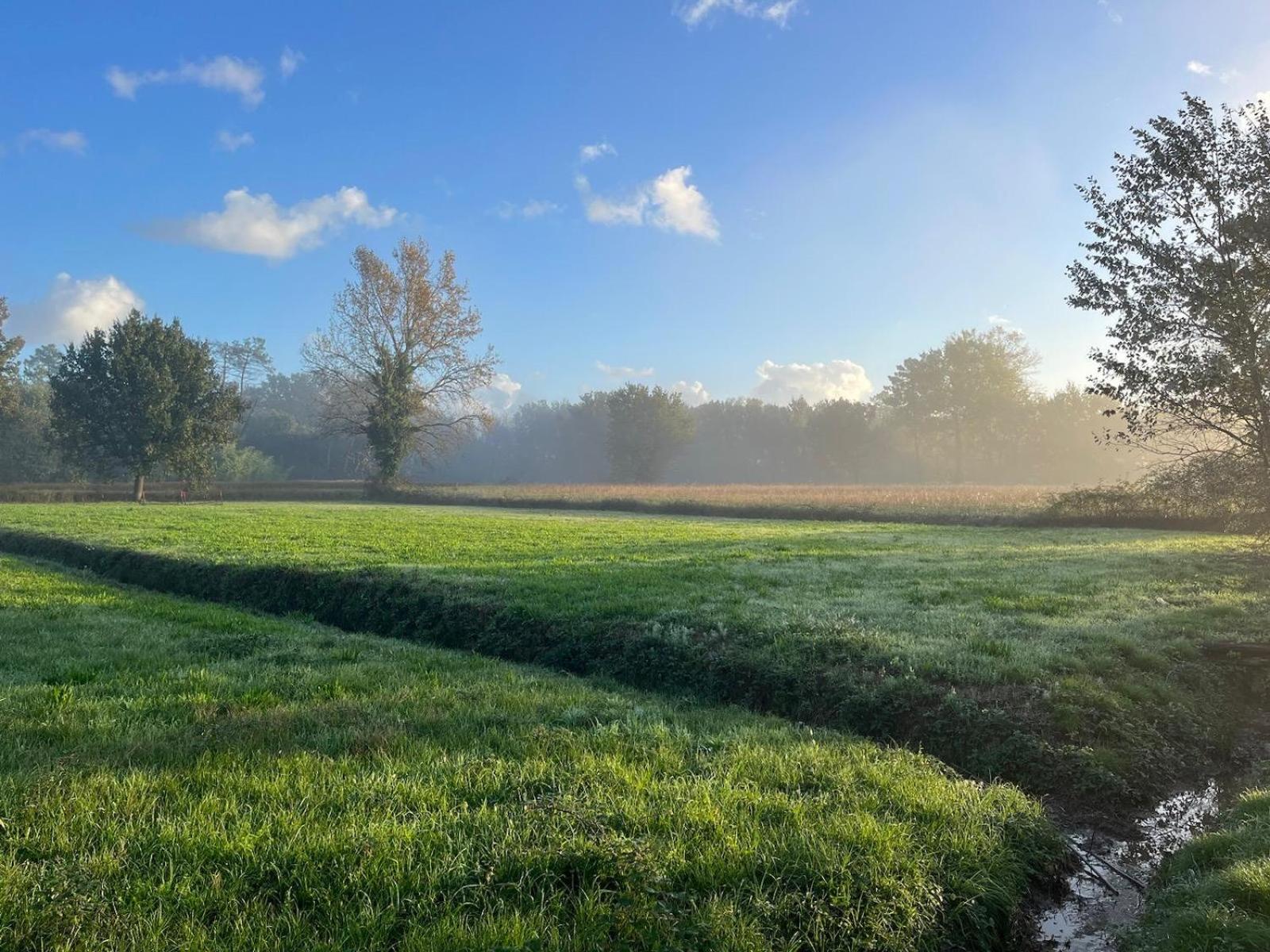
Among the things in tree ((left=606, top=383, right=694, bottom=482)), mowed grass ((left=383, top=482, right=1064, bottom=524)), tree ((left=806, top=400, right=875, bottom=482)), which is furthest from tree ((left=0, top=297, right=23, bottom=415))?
tree ((left=806, top=400, right=875, bottom=482))

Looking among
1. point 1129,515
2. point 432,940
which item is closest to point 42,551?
point 432,940

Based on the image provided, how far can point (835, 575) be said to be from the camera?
13359 mm

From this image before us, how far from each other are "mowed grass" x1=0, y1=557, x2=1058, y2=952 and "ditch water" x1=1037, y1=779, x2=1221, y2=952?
0.83 feet

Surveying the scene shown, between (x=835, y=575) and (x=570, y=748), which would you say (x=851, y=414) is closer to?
(x=835, y=575)

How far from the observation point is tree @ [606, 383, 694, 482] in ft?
277

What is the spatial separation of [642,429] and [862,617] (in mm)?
75138

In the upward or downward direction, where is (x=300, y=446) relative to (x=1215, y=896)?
upward

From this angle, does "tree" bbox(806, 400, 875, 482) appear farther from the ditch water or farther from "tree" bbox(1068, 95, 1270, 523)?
the ditch water

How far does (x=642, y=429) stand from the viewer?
276 ft

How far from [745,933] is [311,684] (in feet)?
16.4

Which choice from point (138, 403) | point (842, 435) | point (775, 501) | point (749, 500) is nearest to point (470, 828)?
point (775, 501)

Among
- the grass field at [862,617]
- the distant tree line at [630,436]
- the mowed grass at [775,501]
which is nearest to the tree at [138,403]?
the distant tree line at [630,436]

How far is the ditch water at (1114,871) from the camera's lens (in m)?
4.00

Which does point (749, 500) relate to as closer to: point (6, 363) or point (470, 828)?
point (470, 828)
